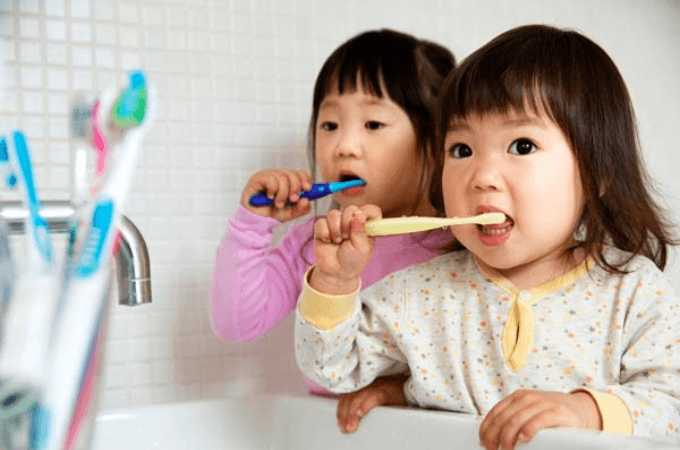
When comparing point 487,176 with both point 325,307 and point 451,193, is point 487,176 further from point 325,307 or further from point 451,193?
point 325,307

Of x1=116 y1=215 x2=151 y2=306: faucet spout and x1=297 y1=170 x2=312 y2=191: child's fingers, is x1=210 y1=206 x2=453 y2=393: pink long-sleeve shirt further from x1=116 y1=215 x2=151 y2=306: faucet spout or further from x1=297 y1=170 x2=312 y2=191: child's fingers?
x1=116 y1=215 x2=151 y2=306: faucet spout

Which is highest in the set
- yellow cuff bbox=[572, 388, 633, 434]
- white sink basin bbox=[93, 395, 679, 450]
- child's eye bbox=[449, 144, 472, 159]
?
child's eye bbox=[449, 144, 472, 159]

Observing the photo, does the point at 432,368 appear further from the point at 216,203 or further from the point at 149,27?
the point at 149,27

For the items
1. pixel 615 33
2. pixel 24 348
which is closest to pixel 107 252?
pixel 24 348

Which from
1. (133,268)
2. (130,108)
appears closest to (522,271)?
(133,268)

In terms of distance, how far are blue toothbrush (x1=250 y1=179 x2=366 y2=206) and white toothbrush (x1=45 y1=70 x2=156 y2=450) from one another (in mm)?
622

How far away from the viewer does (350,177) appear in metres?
1.18

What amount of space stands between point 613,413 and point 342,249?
Result: 0.30 m

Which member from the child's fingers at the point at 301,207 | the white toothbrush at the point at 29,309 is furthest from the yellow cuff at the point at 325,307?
the white toothbrush at the point at 29,309

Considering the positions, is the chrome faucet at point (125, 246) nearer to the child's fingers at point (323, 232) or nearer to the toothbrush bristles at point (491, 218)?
the child's fingers at point (323, 232)

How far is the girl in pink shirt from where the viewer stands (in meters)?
1.15

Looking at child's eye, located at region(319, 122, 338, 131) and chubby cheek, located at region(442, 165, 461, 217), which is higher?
child's eye, located at region(319, 122, 338, 131)

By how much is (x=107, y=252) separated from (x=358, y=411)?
1.80ft

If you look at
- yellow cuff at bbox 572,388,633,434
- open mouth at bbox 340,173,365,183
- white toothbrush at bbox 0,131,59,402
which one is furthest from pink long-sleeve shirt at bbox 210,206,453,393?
white toothbrush at bbox 0,131,59,402
